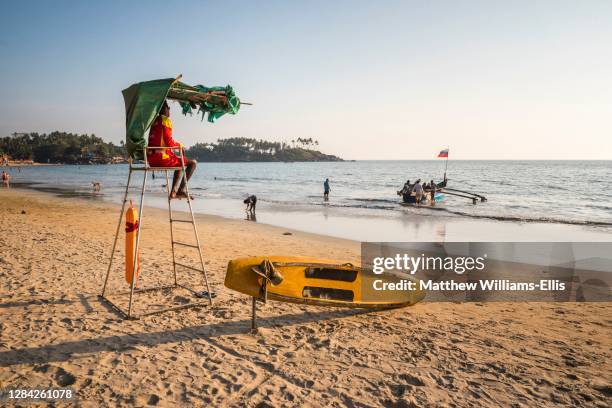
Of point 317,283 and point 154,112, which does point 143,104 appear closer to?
point 154,112

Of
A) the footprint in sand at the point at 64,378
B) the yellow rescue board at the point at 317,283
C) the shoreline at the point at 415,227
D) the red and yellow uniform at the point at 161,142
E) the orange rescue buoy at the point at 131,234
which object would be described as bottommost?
the shoreline at the point at 415,227

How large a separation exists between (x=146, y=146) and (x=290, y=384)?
4018 millimetres

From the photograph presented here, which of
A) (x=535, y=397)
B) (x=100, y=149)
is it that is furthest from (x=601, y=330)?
(x=100, y=149)

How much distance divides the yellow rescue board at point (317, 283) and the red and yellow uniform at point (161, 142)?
1981 millimetres

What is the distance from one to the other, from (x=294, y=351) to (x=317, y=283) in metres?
1.30

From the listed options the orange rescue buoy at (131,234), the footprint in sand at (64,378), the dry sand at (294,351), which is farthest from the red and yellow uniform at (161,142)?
the footprint in sand at (64,378)

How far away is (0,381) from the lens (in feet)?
13.1

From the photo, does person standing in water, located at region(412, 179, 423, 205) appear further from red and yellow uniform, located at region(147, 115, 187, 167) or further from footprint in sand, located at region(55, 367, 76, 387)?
footprint in sand, located at region(55, 367, 76, 387)

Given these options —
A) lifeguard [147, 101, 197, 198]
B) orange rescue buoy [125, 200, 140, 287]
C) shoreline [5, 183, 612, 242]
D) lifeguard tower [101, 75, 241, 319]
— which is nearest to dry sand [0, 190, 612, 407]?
lifeguard tower [101, 75, 241, 319]

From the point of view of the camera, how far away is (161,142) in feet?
19.3

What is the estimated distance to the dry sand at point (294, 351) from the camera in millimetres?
4102

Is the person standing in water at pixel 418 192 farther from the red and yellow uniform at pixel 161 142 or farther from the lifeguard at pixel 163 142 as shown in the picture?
the red and yellow uniform at pixel 161 142

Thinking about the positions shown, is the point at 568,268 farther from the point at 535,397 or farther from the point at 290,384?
the point at 290,384

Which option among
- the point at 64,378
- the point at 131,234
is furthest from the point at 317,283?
the point at 64,378
